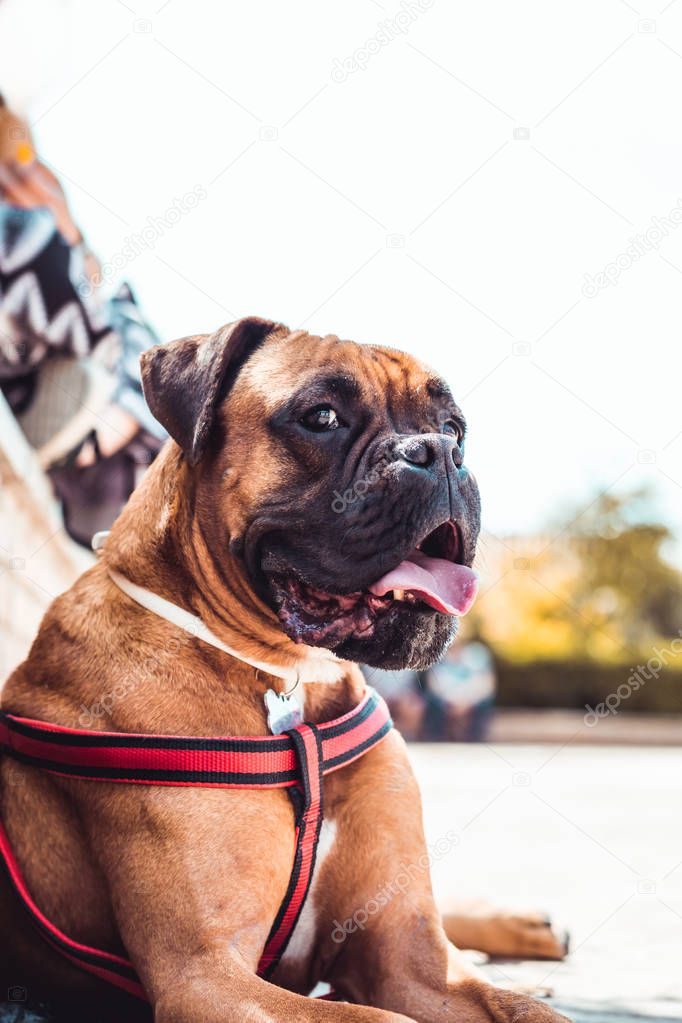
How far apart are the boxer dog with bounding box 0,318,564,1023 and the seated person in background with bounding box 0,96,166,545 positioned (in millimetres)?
1748

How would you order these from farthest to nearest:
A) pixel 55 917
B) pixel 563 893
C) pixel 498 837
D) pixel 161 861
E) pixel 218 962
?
1. pixel 498 837
2. pixel 563 893
3. pixel 55 917
4. pixel 161 861
5. pixel 218 962

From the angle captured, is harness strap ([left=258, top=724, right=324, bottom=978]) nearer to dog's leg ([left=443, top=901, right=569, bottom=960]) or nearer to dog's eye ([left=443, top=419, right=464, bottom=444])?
dog's eye ([left=443, top=419, right=464, bottom=444])

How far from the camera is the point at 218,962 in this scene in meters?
2.04

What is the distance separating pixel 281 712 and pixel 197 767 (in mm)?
259

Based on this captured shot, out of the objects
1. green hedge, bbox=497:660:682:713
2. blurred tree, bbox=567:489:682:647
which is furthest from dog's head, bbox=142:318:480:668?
blurred tree, bbox=567:489:682:647

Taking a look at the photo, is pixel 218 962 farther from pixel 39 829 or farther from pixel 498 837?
pixel 498 837

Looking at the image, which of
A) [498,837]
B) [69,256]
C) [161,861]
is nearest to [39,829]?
[161,861]

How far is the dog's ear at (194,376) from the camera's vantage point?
2498mm

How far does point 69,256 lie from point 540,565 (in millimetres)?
23106

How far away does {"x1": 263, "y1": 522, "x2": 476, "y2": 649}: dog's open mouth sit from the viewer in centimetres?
240

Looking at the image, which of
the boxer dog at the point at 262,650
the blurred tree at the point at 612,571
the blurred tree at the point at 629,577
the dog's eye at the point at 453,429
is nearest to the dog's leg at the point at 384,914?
the boxer dog at the point at 262,650

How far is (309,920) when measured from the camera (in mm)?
2453

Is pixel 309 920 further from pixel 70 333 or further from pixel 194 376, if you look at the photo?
pixel 70 333

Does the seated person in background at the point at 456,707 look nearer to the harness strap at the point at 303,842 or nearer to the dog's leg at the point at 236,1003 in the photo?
the harness strap at the point at 303,842
